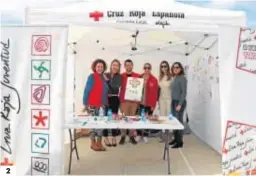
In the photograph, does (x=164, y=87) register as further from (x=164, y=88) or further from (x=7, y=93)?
(x=7, y=93)

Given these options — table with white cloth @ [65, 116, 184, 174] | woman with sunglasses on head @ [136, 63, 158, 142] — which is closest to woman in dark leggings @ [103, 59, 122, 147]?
woman with sunglasses on head @ [136, 63, 158, 142]

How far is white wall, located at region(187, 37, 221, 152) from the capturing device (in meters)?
5.58

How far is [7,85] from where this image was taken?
3.42 m

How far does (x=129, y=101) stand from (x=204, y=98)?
1.35 m

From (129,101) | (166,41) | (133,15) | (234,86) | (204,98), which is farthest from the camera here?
(166,41)


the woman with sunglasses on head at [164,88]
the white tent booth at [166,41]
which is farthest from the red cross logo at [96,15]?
the woman with sunglasses on head at [164,88]

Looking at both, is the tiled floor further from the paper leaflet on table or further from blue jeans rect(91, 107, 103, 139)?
the paper leaflet on table

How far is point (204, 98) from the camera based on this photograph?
6.50 meters

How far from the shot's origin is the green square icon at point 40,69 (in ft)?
11.2

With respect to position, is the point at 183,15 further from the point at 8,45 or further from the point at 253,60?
the point at 8,45

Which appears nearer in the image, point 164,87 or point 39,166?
point 39,166

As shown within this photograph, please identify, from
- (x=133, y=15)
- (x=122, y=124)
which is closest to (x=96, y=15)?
(x=133, y=15)

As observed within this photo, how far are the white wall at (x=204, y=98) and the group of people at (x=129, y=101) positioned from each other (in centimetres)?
47

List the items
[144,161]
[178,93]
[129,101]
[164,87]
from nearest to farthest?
1. [144,161]
2. [178,93]
3. [129,101]
4. [164,87]
